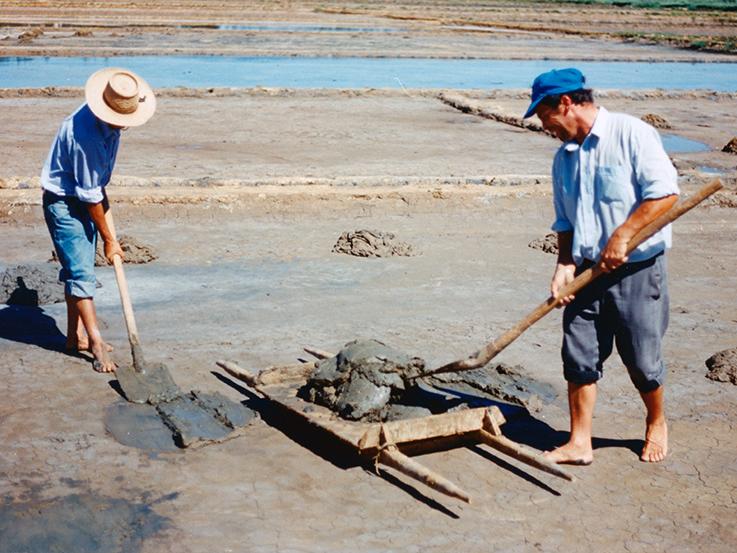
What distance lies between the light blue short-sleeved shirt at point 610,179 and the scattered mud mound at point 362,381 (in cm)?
101

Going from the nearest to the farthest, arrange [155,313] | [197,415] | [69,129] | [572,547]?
[572,547] → [197,415] → [69,129] → [155,313]

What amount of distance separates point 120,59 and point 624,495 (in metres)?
20.9

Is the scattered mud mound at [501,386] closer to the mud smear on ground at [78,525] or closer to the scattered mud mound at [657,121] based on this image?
the mud smear on ground at [78,525]

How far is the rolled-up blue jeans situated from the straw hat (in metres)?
0.51

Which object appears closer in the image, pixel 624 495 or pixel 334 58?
pixel 624 495

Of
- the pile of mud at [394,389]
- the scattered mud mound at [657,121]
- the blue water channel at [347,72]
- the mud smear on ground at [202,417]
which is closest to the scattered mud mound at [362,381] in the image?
the pile of mud at [394,389]

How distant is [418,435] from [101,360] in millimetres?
1833

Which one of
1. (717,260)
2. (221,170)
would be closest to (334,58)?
Result: (221,170)

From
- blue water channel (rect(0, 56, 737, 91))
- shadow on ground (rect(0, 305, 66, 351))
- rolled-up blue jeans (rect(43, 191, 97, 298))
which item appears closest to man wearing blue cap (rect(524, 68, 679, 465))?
rolled-up blue jeans (rect(43, 191, 97, 298))

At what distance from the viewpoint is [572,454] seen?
4.10 metres

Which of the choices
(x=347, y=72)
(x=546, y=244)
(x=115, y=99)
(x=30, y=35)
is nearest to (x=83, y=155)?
(x=115, y=99)

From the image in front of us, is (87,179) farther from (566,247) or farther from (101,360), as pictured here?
(566,247)

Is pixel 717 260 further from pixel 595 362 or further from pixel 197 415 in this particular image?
pixel 197 415

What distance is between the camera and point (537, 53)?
2789 cm
